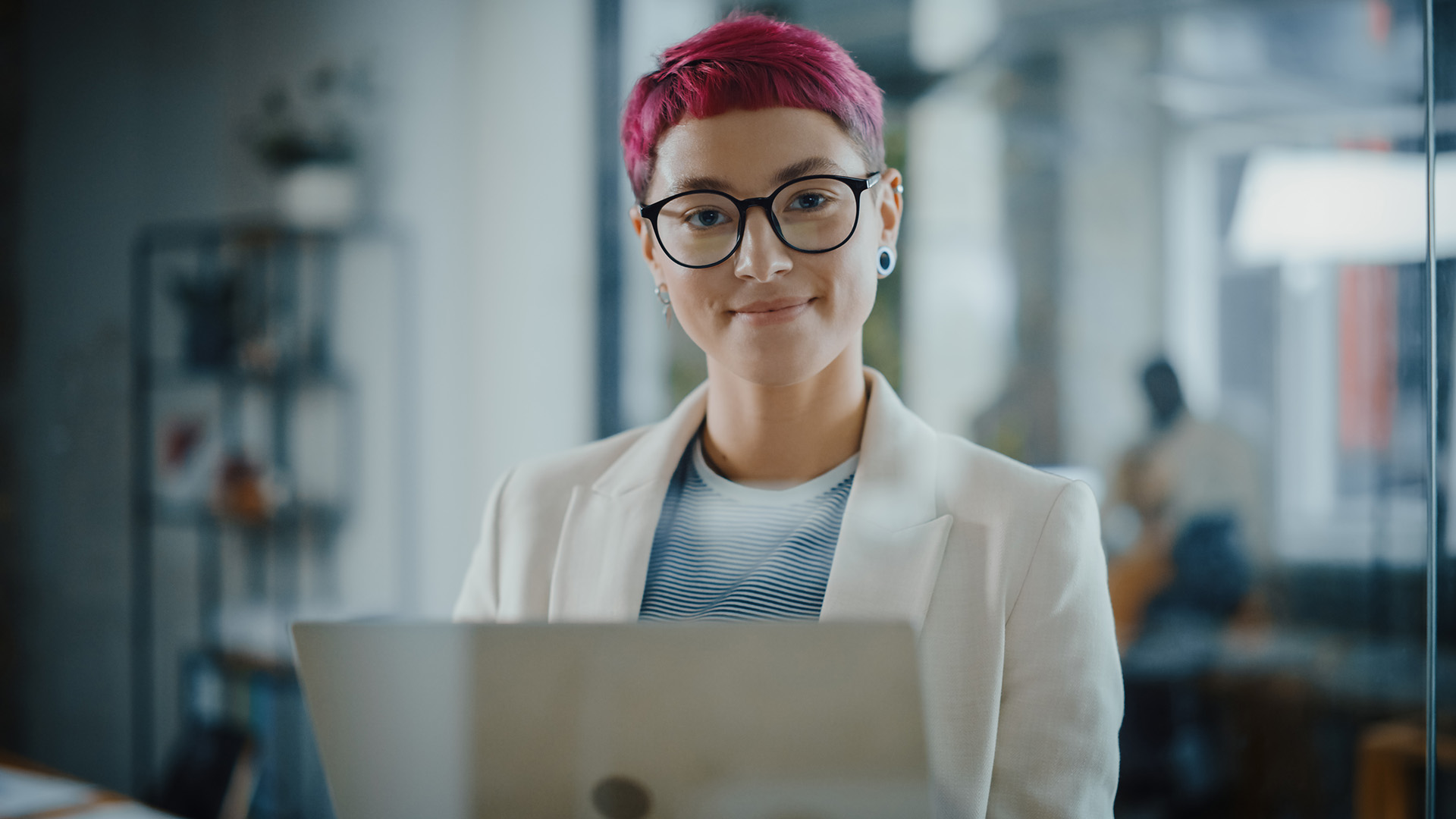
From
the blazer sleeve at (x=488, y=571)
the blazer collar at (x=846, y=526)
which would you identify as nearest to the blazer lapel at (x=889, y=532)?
the blazer collar at (x=846, y=526)

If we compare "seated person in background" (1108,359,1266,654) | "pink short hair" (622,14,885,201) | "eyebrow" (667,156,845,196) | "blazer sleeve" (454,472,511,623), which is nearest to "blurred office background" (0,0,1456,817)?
"seated person in background" (1108,359,1266,654)

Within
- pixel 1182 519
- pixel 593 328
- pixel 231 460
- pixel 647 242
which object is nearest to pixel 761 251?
pixel 647 242

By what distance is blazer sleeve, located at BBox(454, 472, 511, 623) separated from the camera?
3.69 ft

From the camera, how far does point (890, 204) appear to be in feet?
3.41

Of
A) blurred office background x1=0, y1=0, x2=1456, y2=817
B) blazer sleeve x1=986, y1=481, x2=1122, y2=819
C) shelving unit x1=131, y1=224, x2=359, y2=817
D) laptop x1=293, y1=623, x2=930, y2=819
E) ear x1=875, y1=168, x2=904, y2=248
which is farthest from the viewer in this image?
shelving unit x1=131, y1=224, x2=359, y2=817

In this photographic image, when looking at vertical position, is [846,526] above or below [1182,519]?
above

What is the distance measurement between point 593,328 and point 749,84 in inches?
32.1

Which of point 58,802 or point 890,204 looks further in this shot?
point 58,802

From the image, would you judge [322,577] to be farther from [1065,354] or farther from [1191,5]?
[1191,5]

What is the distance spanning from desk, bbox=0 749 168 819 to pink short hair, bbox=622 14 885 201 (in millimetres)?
1407

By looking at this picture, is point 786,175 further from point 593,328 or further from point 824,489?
point 593,328

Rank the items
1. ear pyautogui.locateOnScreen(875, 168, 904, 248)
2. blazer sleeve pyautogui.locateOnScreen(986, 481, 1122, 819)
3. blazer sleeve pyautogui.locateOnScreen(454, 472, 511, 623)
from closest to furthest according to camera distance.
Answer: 1. blazer sleeve pyautogui.locateOnScreen(986, 481, 1122, 819)
2. ear pyautogui.locateOnScreen(875, 168, 904, 248)
3. blazer sleeve pyautogui.locateOnScreen(454, 472, 511, 623)

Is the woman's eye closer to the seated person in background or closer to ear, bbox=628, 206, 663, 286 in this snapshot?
ear, bbox=628, 206, 663, 286

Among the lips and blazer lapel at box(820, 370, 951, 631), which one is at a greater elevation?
the lips
